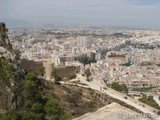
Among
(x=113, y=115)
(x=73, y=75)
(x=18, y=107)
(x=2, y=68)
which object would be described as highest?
(x=2, y=68)

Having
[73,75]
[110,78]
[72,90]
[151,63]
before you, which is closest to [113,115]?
[72,90]

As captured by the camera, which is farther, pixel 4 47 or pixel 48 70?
pixel 48 70

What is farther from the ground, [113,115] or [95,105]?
[113,115]

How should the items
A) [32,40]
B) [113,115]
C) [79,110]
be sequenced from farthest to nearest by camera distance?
[32,40]
[79,110]
[113,115]

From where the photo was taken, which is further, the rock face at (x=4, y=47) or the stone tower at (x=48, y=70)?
the stone tower at (x=48, y=70)

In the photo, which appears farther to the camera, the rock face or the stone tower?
the stone tower

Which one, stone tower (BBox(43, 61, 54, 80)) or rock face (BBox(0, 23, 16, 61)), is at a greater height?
rock face (BBox(0, 23, 16, 61))

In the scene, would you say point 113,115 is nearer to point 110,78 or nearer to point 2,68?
point 2,68

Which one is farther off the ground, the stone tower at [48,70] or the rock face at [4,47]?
the rock face at [4,47]

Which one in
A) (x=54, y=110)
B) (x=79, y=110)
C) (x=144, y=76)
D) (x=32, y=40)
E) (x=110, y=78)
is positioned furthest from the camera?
(x=32, y=40)

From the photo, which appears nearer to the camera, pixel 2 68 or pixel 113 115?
pixel 2 68

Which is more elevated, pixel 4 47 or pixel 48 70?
pixel 4 47
